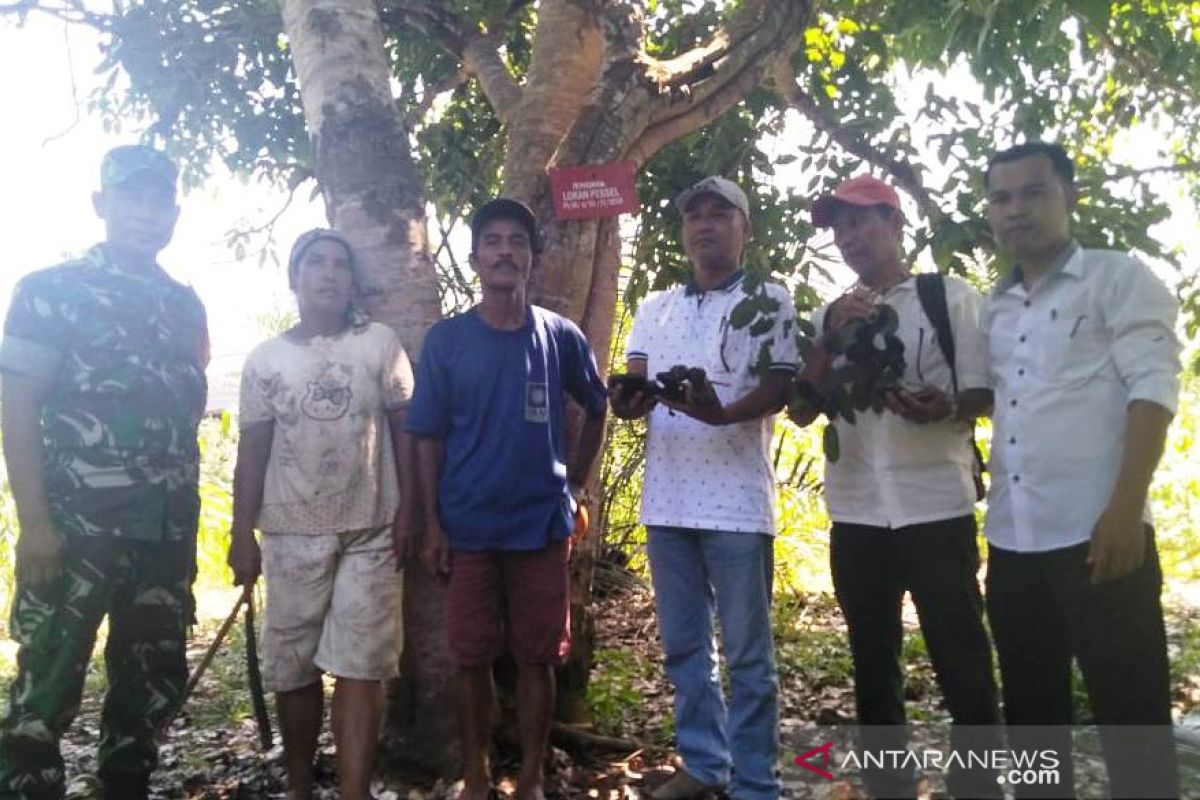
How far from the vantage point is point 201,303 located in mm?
3377

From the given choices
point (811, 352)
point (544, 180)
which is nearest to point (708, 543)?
point (811, 352)

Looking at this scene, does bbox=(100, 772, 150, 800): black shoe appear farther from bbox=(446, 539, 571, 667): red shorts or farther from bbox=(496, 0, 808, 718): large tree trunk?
bbox=(496, 0, 808, 718): large tree trunk

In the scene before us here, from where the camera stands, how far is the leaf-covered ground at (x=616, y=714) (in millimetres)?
3400

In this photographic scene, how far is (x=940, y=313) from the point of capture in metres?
2.83

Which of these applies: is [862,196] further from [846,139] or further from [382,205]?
[846,139]

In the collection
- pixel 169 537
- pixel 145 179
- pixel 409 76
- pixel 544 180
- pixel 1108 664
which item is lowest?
pixel 1108 664

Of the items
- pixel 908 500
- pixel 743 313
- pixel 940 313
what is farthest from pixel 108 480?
pixel 940 313

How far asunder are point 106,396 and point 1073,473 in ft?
9.26

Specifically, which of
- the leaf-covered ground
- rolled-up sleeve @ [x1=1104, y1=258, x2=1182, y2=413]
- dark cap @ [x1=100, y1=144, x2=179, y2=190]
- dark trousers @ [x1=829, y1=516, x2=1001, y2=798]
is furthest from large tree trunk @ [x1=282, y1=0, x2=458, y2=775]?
rolled-up sleeve @ [x1=1104, y1=258, x2=1182, y2=413]

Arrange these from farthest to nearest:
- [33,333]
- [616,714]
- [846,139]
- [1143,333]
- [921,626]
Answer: [846,139]
[616,714]
[33,333]
[921,626]
[1143,333]

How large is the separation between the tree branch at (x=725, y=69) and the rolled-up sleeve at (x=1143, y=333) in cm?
211

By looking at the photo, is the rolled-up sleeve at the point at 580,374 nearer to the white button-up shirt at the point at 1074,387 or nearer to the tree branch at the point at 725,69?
the tree branch at the point at 725,69

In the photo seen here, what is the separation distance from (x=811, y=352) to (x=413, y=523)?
4.44 ft

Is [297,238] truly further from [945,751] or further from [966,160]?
[966,160]
